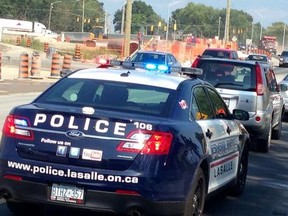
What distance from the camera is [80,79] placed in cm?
775

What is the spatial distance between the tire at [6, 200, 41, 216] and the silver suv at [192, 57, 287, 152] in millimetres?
6966

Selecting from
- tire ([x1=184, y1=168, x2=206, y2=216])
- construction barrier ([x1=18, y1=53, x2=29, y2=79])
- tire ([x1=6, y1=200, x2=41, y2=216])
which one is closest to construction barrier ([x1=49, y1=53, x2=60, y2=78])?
construction barrier ([x1=18, y1=53, x2=29, y2=79])

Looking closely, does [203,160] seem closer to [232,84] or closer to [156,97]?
[156,97]

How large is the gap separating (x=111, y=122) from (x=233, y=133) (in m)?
2.72

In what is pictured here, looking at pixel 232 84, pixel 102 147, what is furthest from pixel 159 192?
pixel 232 84

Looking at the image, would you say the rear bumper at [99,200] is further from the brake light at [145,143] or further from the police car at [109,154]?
the brake light at [145,143]

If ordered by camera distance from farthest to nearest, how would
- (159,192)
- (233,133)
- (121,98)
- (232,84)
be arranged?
(232,84) → (233,133) → (121,98) → (159,192)

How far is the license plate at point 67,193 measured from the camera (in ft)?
21.5

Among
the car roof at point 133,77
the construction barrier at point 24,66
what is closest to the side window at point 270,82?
the car roof at point 133,77

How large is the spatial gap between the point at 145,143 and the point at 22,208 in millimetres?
1790

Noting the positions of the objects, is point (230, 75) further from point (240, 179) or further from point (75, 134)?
point (75, 134)

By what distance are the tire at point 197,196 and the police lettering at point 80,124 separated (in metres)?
0.95

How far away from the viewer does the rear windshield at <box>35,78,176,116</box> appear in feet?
23.4

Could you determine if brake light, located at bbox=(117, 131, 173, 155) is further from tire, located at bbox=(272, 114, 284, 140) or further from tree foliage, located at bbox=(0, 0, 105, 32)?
tree foliage, located at bbox=(0, 0, 105, 32)
